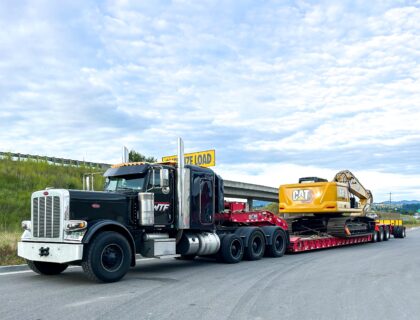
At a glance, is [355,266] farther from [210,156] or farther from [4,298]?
[210,156]

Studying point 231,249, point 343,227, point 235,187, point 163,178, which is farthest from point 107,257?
point 235,187

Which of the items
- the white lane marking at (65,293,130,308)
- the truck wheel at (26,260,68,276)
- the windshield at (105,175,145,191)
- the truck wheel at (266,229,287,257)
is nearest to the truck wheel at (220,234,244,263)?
the truck wheel at (266,229,287,257)

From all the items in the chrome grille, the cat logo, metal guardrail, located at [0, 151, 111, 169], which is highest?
metal guardrail, located at [0, 151, 111, 169]

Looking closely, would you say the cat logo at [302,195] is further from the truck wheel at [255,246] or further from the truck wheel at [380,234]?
the truck wheel at [380,234]

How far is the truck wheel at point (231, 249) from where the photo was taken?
13.2 metres

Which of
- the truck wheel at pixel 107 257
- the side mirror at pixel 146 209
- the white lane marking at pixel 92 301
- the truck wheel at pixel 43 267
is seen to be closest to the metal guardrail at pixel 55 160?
the truck wheel at pixel 43 267

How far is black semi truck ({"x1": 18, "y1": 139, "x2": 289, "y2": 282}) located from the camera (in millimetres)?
9398

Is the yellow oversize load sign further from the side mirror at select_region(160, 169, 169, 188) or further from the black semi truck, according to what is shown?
the side mirror at select_region(160, 169, 169, 188)

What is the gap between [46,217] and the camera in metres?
9.84

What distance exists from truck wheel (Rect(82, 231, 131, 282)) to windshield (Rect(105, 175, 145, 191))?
1612 mm

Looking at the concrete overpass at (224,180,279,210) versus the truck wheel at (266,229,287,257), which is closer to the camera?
the truck wheel at (266,229,287,257)

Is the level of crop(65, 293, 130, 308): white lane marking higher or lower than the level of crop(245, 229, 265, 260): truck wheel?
lower

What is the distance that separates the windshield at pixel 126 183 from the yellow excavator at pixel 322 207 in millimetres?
9914

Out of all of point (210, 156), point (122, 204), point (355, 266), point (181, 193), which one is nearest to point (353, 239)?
point (210, 156)
